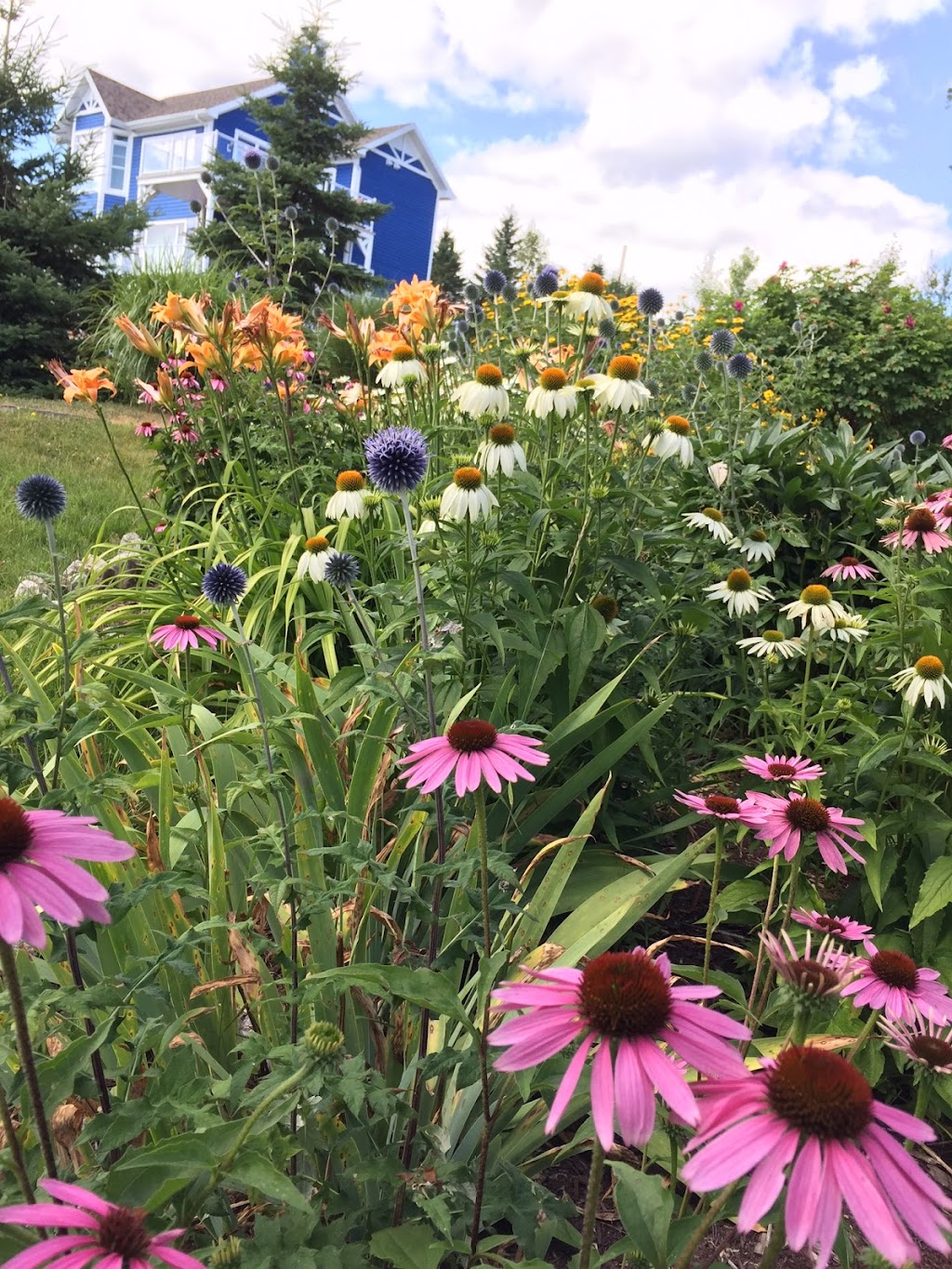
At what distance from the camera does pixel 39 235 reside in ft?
34.4

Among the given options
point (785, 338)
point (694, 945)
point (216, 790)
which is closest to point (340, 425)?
point (216, 790)

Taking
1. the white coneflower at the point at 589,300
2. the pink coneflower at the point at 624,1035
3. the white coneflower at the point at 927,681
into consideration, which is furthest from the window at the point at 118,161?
the pink coneflower at the point at 624,1035

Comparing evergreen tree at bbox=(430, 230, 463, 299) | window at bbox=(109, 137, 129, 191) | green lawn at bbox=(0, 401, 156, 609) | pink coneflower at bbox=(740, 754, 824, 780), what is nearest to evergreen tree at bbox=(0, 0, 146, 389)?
green lawn at bbox=(0, 401, 156, 609)

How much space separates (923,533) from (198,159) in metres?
24.6

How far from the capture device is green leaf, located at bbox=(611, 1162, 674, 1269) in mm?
821

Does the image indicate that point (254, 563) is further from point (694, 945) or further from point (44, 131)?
point (44, 131)

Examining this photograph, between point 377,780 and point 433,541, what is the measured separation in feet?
2.77

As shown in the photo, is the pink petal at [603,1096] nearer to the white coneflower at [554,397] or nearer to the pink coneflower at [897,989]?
the pink coneflower at [897,989]

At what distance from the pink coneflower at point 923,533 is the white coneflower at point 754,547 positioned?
0.58 m

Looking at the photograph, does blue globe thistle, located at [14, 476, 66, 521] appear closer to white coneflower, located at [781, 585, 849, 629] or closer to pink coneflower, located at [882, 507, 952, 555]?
white coneflower, located at [781, 585, 849, 629]

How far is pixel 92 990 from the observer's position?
992 millimetres

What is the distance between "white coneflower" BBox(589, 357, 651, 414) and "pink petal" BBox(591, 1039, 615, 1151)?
179 cm

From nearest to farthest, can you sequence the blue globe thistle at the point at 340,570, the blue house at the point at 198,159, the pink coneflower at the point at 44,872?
the pink coneflower at the point at 44,872, the blue globe thistle at the point at 340,570, the blue house at the point at 198,159

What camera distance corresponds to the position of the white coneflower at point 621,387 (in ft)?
7.20
